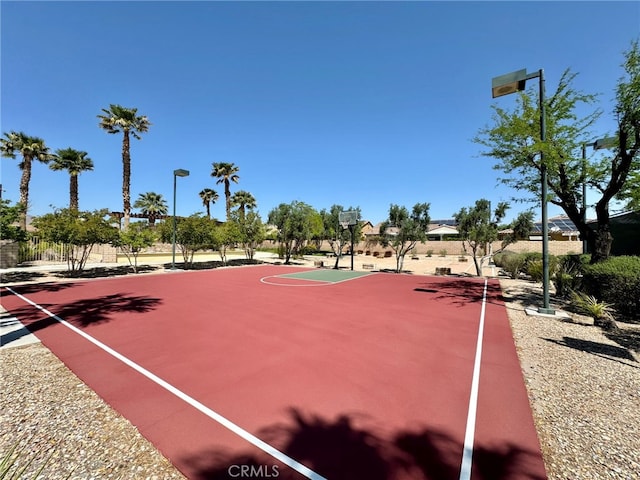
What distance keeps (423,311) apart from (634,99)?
9711 mm

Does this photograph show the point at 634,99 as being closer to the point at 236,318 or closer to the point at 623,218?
the point at 623,218

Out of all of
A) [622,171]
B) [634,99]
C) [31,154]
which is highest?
[31,154]

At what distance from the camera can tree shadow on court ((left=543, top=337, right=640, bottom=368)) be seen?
5893 mm

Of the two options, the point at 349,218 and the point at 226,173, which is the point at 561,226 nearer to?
the point at 349,218

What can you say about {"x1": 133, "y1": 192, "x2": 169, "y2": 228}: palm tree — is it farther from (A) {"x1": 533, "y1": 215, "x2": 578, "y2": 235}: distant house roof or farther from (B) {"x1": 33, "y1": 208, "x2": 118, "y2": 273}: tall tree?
(A) {"x1": 533, "y1": 215, "x2": 578, "y2": 235}: distant house roof

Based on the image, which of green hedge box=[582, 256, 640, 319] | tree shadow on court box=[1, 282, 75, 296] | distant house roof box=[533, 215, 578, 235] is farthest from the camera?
distant house roof box=[533, 215, 578, 235]

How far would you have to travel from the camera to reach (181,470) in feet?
9.41

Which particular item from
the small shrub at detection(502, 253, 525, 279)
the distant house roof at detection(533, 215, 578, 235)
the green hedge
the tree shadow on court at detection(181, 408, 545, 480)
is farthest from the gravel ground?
the distant house roof at detection(533, 215, 578, 235)

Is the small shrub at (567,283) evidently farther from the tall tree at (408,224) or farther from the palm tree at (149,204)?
the palm tree at (149,204)

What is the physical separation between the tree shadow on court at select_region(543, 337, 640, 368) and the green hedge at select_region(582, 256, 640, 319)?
3464 millimetres

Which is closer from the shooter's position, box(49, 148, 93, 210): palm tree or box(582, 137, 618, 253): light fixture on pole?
box(582, 137, 618, 253): light fixture on pole

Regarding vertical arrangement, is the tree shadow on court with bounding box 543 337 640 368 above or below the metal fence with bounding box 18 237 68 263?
below

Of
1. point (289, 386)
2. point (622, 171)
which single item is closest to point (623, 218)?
point (622, 171)

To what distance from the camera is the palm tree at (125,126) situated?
1128 inches
